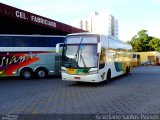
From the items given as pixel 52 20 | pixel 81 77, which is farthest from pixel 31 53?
pixel 81 77

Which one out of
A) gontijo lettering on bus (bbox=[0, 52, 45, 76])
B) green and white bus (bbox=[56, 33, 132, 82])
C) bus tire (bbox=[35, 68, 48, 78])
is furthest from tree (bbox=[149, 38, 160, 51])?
green and white bus (bbox=[56, 33, 132, 82])

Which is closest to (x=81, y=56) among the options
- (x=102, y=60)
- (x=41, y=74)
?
(x=102, y=60)

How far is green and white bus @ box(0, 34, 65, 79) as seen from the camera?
24.1 metres

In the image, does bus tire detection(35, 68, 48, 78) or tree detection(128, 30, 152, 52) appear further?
tree detection(128, 30, 152, 52)

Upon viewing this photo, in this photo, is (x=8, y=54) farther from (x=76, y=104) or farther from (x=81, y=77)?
→ (x=76, y=104)

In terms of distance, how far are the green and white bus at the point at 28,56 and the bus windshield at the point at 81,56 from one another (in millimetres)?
7083

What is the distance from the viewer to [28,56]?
24.7 meters

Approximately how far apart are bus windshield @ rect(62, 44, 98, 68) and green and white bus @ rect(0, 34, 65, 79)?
708 cm

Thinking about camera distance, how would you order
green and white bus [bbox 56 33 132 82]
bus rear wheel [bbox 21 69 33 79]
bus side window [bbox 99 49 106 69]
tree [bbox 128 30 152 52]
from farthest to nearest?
1. tree [bbox 128 30 152 52]
2. bus rear wheel [bbox 21 69 33 79]
3. bus side window [bbox 99 49 106 69]
4. green and white bus [bbox 56 33 132 82]

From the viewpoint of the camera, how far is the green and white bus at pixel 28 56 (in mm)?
24062

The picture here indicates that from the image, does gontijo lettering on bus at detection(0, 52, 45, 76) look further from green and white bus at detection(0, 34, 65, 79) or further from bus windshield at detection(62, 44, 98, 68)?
bus windshield at detection(62, 44, 98, 68)

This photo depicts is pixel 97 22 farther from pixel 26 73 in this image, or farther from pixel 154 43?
pixel 26 73

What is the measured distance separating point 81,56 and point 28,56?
26.0 feet

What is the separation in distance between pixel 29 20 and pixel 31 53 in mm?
2804
